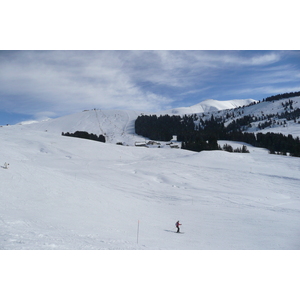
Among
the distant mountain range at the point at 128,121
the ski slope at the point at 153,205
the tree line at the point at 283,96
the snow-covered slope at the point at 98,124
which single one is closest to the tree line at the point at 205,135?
the distant mountain range at the point at 128,121

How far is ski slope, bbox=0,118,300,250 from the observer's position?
9805mm

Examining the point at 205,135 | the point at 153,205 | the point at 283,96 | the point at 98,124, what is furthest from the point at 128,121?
the point at 283,96

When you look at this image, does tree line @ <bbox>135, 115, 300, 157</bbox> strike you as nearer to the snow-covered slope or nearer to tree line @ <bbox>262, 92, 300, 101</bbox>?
the snow-covered slope

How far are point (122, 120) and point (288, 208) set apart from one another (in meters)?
136

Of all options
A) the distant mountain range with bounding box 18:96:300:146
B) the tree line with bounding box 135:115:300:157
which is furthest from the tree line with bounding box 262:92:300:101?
the tree line with bounding box 135:115:300:157

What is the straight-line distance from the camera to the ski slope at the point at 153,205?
980cm

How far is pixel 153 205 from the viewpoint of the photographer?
16844 mm

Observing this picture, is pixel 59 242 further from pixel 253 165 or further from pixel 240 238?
pixel 253 165

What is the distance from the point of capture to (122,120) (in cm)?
14588

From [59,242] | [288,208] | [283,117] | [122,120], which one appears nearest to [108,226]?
[59,242]

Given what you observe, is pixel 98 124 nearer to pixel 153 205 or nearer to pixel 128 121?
pixel 128 121

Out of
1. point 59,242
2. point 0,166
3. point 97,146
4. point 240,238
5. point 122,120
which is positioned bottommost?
point 240,238

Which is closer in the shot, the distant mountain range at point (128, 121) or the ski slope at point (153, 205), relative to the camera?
the ski slope at point (153, 205)

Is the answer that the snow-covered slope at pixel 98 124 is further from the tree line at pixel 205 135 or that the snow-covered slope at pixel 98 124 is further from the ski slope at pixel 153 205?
the ski slope at pixel 153 205
